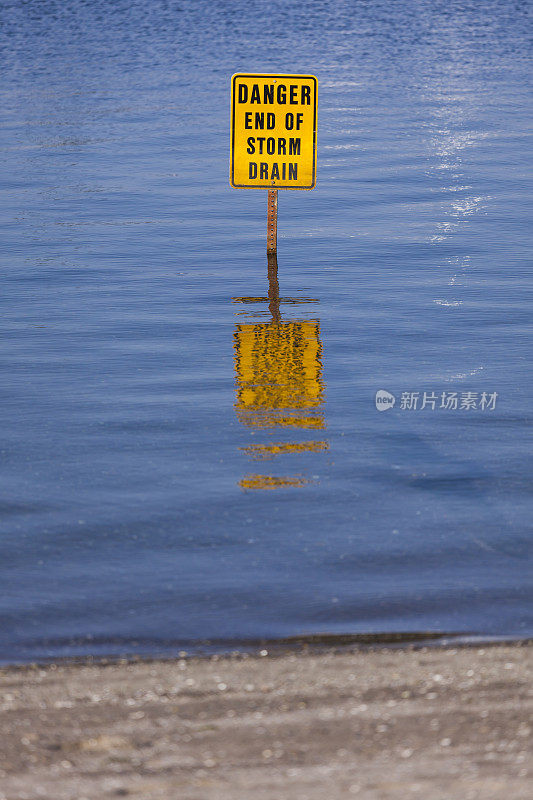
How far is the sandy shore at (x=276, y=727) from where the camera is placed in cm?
357

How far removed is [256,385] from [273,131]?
10.2 feet

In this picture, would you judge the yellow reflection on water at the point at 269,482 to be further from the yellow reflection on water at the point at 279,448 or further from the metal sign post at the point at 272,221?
the metal sign post at the point at 272,221

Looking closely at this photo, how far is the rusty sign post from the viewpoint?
376 inches

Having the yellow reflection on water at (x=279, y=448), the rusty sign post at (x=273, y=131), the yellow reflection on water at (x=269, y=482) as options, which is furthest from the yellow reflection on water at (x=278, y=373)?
the rusty sign post at (x=273, y=131)

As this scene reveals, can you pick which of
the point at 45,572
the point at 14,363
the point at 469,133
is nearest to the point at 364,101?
the point at 469,133

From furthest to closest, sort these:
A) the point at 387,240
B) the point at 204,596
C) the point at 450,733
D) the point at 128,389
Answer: the point at 387,240
the point at 128,389
the point at 204,596
the point at 450,733

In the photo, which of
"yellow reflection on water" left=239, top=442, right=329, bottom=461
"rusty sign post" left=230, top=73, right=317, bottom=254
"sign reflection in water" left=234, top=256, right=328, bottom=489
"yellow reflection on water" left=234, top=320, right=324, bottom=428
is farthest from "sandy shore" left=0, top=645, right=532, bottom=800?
"rusty sign post" left=230, top=73, right=317, bottom=254

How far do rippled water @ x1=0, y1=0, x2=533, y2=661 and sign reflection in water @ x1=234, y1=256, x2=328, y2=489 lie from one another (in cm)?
2

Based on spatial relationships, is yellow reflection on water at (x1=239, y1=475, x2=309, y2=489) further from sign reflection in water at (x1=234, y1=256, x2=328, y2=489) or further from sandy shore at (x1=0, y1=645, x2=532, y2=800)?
sandy shore at (x1=0, y1=645, x2=532, y2=800)

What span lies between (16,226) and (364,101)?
9.68 meters

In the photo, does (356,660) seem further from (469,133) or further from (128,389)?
(469,133)

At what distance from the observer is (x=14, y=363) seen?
26.8 feet

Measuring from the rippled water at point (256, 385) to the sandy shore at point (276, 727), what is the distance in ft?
1.10

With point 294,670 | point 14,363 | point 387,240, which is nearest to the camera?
point 294,670
